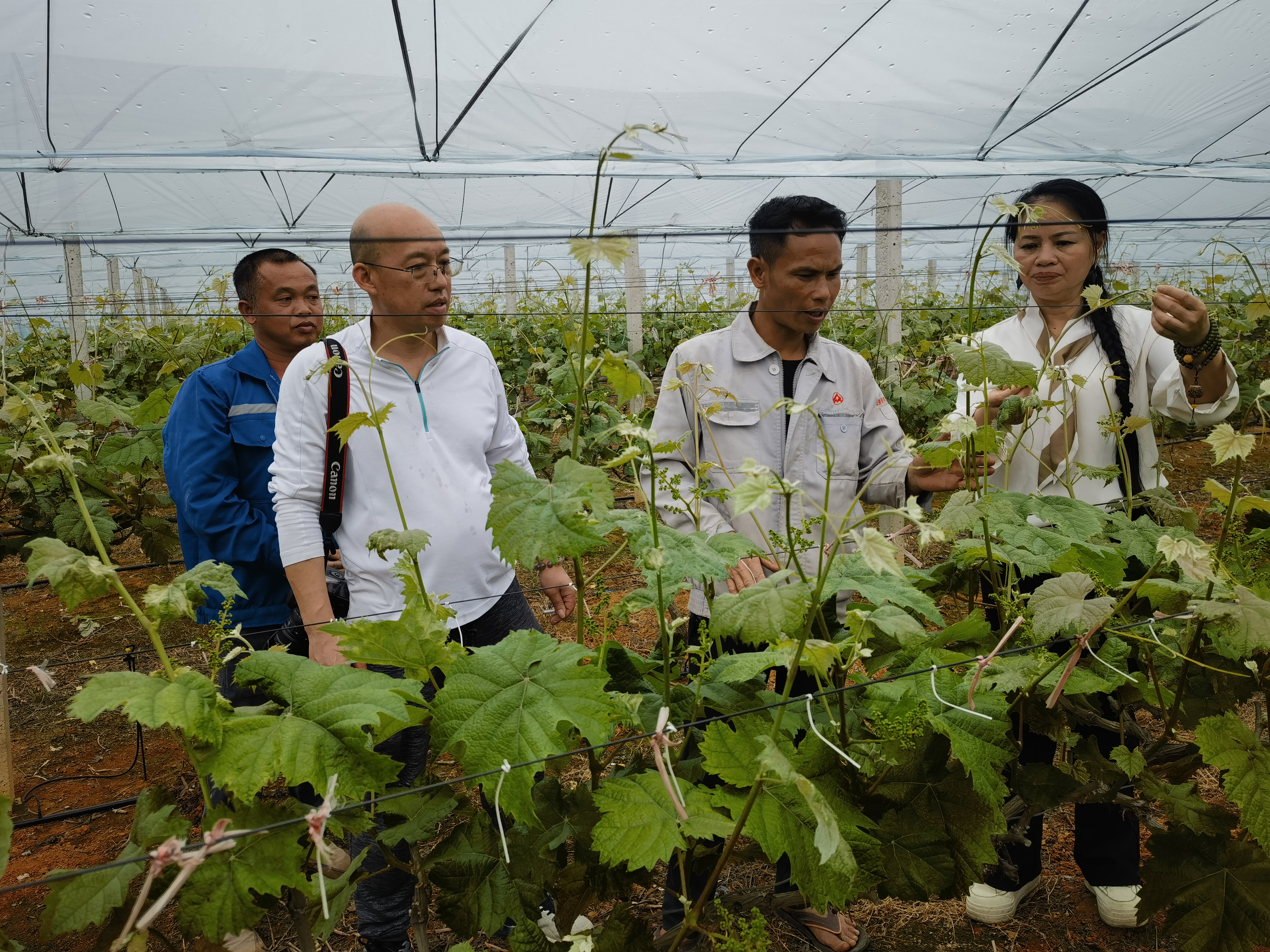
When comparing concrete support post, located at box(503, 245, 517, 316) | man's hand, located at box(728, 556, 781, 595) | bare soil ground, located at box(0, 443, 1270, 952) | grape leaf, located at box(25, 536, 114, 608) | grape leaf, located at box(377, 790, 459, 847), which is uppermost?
concrete support post, located at box(503, 245, 517, 316)

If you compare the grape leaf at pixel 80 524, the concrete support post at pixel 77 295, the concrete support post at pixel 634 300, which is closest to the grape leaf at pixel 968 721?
the grape leaf at pixel 80 524

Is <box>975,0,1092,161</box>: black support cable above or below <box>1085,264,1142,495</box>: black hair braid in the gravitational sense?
above

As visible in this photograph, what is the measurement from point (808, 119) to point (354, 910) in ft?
15.1

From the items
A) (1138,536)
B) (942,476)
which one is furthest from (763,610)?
(942,476)

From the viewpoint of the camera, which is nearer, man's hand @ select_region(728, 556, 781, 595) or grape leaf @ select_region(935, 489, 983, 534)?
grape leaf @ select_region(935, 489, 983, 534)

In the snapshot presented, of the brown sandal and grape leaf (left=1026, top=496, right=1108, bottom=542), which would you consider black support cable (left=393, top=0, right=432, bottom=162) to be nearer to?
grape leaf (left=1026, top=496, right=1108, bottom=542)

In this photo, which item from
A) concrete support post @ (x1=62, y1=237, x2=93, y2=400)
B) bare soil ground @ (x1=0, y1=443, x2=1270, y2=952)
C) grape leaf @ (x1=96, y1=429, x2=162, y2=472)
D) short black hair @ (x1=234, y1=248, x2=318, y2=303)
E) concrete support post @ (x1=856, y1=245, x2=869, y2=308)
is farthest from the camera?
concrete support post @ (x1=856, y1=245, x2=869, y2=308)

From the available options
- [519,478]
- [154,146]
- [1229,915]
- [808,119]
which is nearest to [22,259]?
[154,146]

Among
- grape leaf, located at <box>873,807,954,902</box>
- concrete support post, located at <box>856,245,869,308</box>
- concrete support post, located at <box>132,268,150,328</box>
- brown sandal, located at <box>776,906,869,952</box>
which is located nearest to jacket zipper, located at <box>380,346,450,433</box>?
grape leaf, located at <box>873,807,954,902</box>

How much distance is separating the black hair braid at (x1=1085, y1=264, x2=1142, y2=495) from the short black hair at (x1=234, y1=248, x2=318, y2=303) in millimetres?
2184

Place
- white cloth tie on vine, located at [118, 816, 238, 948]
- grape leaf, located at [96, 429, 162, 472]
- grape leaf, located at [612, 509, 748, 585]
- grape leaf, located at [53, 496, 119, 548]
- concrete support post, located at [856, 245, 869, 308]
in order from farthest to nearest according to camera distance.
A: concrete support post, located at [856, 245, 869, 308]
grape leaf, located at [96, 429, 162, 472]
grape leaf, located at [53, 496, 119, 548]
grape leaf, located at [612, 509, 748, 585]
white cloth tie on vine, located at [118, 816, 238, 948]

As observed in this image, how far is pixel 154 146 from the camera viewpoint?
501 cm

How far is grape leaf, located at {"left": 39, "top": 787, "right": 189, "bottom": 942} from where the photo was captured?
933mm

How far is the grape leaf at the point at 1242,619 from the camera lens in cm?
109
